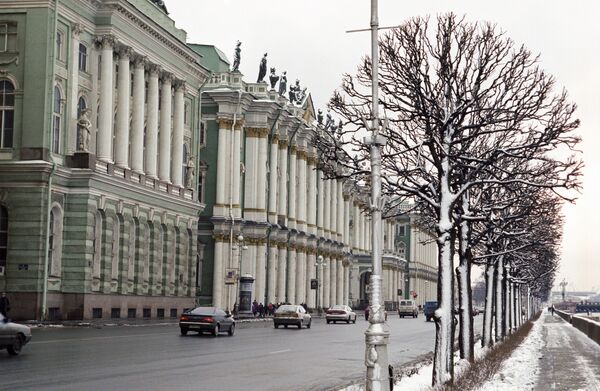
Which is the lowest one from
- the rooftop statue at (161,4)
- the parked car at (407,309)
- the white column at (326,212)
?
the parked car at (407,309)

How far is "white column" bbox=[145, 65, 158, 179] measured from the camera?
217 feet

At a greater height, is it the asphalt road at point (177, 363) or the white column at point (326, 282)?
the white column at point (326, 282)

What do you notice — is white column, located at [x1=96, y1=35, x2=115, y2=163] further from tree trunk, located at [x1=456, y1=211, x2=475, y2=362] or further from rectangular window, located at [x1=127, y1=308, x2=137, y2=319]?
tree trunk, located at [x1=456, y1=211, x2=475, y2=362]

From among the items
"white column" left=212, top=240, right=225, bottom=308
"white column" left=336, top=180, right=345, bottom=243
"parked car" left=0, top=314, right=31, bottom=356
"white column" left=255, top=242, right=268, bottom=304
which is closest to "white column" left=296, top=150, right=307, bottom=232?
"white column" left=255, top=242, right=268, bottom=304

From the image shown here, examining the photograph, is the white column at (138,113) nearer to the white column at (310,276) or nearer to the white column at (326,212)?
the white column at (310,276)

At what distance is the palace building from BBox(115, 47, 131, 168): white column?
8cm

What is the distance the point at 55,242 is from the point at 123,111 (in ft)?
36.7

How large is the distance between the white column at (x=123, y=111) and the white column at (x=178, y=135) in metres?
9.76

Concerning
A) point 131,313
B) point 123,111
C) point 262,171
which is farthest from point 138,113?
point 262,171

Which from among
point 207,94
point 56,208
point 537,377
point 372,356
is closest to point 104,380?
point 372,356

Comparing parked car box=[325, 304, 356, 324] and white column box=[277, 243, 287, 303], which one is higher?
white column box=[277, 243, 287, 303]

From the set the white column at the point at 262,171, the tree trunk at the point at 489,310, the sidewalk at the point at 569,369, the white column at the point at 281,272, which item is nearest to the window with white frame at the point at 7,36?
the tree trunk at the point at 489,310

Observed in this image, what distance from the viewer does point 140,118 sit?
210ft

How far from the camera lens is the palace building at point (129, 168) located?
51.9m
